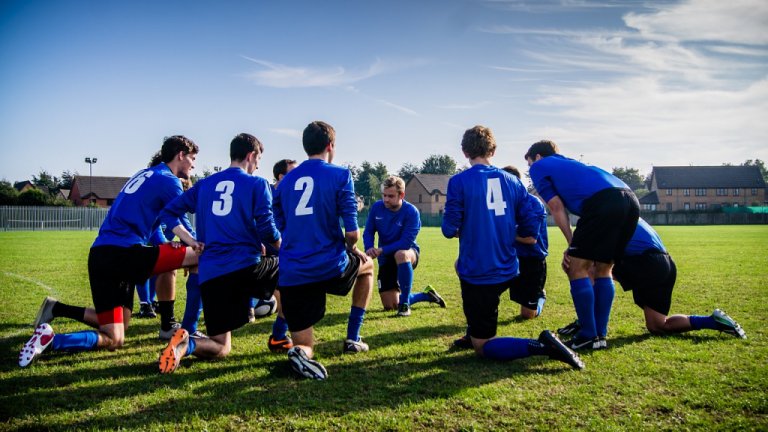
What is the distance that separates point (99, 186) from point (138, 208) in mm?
78297

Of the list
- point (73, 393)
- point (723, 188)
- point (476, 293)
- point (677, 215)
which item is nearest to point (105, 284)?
point (73, 393)

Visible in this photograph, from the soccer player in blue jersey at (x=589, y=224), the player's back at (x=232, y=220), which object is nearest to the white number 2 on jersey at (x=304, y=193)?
the player's back at (x=232, y=220)

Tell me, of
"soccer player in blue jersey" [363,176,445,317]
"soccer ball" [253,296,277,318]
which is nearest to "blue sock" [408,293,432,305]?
"soccer player in blue jersey" [363,176,445,317]

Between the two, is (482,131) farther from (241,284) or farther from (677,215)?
(677,215)

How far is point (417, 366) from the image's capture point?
15.1 ft

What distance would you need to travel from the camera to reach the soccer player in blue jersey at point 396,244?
7348 millimetres

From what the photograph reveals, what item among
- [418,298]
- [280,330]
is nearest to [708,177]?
[418,298]

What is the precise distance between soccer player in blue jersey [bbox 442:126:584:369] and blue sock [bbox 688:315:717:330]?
227 centimetres

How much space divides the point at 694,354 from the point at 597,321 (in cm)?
92

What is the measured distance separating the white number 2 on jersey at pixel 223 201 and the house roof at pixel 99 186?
247ft

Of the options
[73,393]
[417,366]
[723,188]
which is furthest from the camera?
[723,188]

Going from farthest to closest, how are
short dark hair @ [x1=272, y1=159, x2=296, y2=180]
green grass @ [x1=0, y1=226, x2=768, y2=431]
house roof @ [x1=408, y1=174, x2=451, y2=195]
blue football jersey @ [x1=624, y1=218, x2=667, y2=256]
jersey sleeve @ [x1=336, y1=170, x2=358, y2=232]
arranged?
house roof @ [x1=408, y1=174, x2=451, y2=195] < short dark hair @ [x1=272, y1=159, x2=296, y2=180] < blue football jersey @ [x1=624, y1=218, x2=667, y2=256] < jersey sleeve @ [x1=336, y1=170, x2=358, y2=232] < green grass @ [x1=0, y1=226, x2=768, y2=431]

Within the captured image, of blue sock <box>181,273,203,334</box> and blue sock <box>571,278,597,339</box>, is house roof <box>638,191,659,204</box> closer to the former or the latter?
blue sock <box>571,278,597,339</box>

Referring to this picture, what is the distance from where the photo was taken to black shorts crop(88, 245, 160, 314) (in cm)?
498
